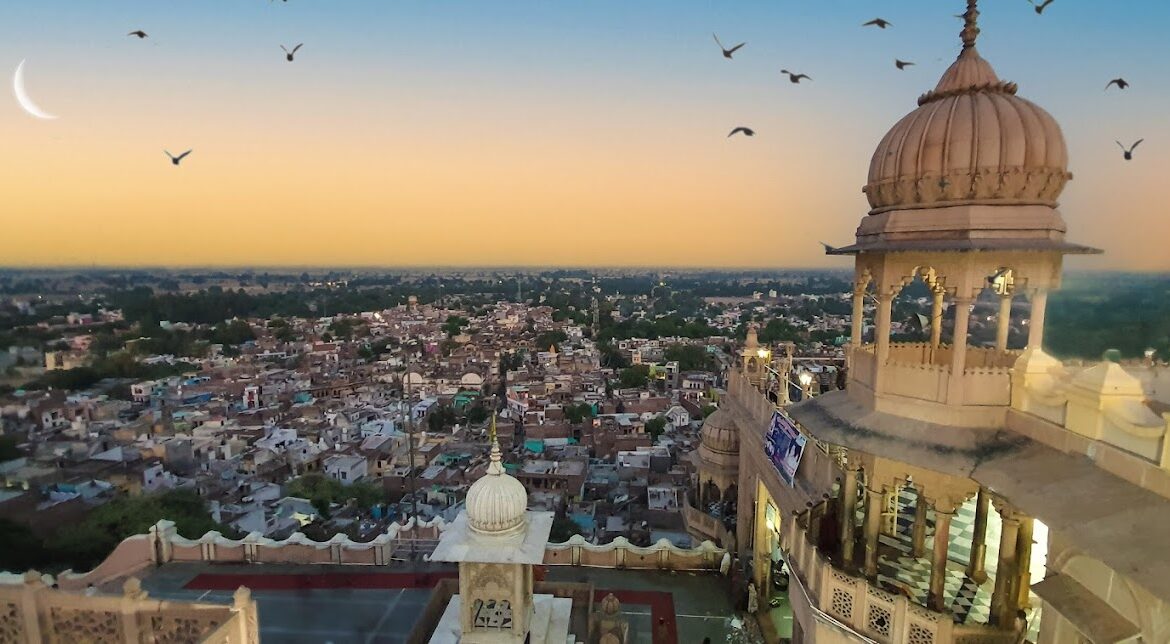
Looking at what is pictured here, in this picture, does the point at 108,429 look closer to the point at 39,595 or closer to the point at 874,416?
the point at 39,595

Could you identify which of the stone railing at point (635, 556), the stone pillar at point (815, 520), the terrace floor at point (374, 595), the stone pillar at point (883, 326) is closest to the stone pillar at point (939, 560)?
the stone pillar at point (815, 520)

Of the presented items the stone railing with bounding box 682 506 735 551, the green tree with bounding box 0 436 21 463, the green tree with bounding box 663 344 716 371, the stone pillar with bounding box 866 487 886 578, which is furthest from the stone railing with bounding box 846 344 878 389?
the green tree with bounding box 663 344 716 371

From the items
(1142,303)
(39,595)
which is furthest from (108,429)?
(1142,303)

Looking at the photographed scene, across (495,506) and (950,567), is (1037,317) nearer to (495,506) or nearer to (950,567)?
(950,567)

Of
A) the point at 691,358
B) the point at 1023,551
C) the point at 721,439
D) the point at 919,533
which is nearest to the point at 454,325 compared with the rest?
the point at 691,358

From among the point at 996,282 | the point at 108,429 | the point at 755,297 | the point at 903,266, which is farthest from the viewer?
the point at 755,297

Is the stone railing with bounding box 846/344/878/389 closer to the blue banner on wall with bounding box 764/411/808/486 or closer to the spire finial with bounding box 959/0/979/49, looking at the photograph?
the blue banner on wall with bounding box 764/411/808/486

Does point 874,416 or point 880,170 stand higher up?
point 880,170
